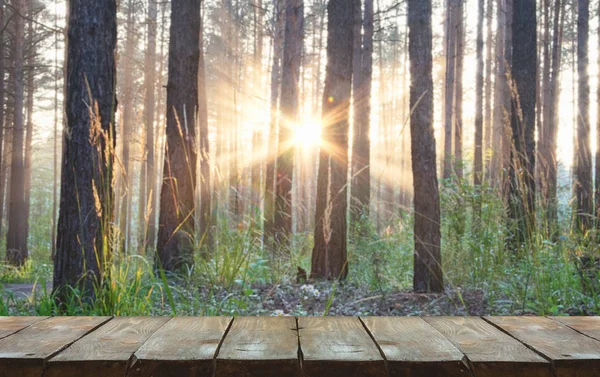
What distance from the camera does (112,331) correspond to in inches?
53.9

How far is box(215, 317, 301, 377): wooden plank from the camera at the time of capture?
107 centimetres

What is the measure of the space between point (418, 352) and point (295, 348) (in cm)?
29

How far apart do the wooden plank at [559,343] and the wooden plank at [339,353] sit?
0.41m

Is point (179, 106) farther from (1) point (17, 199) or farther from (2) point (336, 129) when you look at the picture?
(1) point (17, 199)

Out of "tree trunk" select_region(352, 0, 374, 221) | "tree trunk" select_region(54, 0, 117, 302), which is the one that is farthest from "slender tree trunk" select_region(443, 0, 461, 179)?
"tree trunk" select_region(54, 0, 117, 302)

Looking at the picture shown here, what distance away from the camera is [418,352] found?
114 centimetres

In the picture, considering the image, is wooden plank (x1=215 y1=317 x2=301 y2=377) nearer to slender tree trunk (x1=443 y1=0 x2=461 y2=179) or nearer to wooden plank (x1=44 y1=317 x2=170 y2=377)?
wooden plank (x1=44 y1=317 x2=170 y2=377)

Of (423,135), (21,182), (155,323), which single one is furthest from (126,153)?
(155,323)

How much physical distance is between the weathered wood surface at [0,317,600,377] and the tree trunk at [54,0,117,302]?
6.95 ft

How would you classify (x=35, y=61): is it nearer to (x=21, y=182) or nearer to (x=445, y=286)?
(x=21, y=182)

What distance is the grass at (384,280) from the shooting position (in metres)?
2.95

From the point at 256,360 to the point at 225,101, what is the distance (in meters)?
25.1

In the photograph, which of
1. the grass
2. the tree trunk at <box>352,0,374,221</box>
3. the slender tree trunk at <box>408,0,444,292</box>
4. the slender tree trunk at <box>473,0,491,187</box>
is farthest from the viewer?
the slender tree trunk at <box>473,0,491,187</box>

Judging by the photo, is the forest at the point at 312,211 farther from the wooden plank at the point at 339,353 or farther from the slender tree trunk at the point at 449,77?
the slender tree trunk at the point at 449,77
